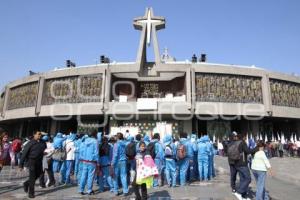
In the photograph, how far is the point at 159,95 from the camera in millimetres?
33281

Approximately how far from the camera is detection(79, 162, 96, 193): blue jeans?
8.30m

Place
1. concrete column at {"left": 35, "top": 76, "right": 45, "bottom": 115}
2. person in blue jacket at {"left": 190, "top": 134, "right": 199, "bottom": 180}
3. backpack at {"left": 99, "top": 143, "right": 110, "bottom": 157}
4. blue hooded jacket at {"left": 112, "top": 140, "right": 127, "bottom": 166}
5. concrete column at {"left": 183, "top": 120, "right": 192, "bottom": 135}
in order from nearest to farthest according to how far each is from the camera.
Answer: blue hooded jacket at {"left": 112, "top": 140, "right": 127, "bottom": 166} → backpack at {"left": 99, "top": 143, "right": 110, "bottom": 157} → person in blue jacket at {"left": 190, "top": 134, "right": 199, "bottom": 180} → concrete column at {"left": 183, "top": 120, "right": 192, "bottom": 135} → concrete column at {"left": 35, "top": 76, "right": 45, "bottom": 115}

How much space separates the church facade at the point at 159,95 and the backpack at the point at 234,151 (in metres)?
20.4

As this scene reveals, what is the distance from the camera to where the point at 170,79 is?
33.0 m

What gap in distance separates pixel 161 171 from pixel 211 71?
70.5ft

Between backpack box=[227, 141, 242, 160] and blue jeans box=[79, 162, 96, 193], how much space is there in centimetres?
381

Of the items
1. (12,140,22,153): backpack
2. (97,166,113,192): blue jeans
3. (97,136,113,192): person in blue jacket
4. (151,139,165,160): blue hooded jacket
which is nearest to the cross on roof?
(12,140,22,153): backpack

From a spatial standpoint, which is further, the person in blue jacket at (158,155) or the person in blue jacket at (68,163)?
the person in blue jacket at (68,163)

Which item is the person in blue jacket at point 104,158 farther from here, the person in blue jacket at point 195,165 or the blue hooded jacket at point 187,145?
the person in blue jacket at point 195,165

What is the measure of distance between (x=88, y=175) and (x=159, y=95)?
82.7ft

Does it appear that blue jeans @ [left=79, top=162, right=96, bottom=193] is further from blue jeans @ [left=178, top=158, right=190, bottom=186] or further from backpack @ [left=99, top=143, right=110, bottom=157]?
blue jeans @ [left=178, top=158, right=190, bottom=186]

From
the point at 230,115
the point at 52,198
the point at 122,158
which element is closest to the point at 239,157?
the point at 122,158

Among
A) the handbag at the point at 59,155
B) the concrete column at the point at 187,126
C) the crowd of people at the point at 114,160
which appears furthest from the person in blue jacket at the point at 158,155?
the concrete column at the point at 187,126

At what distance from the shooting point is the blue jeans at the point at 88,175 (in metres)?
8.30
